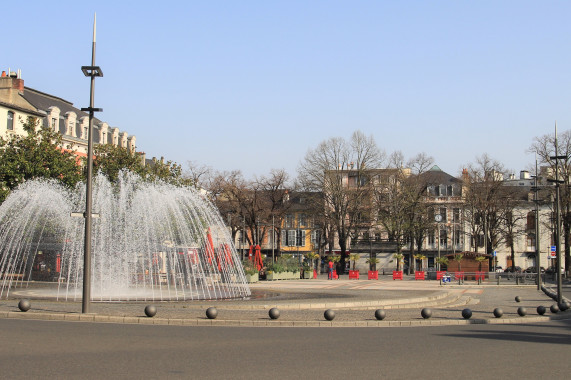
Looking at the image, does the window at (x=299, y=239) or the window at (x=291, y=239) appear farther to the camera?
the window at (x=291, y=239)

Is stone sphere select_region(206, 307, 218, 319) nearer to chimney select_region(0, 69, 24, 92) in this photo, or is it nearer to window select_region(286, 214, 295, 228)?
chimney select_region(0, 69, 24, 92)

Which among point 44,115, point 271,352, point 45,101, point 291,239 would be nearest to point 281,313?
point 271,352

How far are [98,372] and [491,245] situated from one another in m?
72.8

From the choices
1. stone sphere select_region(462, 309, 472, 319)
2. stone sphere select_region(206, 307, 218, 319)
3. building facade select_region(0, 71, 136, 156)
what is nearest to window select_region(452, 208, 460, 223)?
building facade select_region(0, 71, 136, 156)

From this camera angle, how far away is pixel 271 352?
13359 millimetres

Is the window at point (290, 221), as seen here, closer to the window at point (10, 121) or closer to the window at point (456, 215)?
the window at point (456, 215)

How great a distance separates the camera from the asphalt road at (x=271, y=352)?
35.6 ft

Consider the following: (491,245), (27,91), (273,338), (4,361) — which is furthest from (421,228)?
(4,361)

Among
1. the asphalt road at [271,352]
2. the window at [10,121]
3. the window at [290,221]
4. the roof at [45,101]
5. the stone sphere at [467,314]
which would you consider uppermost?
the roof at [45,101]

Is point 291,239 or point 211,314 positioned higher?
point 291,239

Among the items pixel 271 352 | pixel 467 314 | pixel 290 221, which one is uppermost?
pixel 290 221

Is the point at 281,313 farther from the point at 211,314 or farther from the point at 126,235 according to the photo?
the point at 126,235

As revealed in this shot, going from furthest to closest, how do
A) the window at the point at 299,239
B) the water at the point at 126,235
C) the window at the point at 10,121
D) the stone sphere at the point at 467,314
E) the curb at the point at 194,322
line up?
the window at the point at 299,239
the window at the point at 10,121
the water at the point at 126,235
the stone sphere at the point at 467,314
the curb at the point at 194,322

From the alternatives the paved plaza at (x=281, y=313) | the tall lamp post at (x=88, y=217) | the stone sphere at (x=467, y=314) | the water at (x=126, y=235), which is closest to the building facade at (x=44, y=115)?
the water at (x=126, y=235)
